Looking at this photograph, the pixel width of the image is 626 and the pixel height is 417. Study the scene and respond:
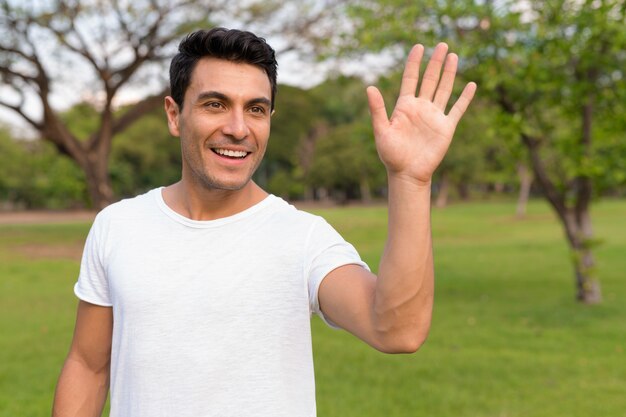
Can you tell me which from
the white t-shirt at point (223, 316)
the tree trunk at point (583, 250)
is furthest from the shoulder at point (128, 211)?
the tree trunk at point (583, 250)

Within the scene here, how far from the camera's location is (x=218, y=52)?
205 cm

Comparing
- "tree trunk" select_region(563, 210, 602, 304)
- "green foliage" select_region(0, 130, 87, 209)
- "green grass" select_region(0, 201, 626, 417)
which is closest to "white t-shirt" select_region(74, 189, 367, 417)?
"green grass" select_region(0, 201, 626, 417)

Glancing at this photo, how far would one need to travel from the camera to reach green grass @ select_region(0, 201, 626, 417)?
21.2 ft

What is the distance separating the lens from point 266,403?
192 cm

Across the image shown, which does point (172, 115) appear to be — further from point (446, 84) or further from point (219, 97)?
point (446, 84)

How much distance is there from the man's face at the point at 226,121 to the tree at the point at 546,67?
26.7 feet

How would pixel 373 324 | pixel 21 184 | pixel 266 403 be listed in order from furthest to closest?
pixel 21 184, pixel 266 403, pixel 373 324

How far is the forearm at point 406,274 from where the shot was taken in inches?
65.4

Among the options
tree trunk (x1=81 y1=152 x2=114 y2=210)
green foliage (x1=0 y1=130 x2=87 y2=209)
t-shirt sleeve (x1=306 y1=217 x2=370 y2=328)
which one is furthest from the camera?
green foliage (x1=0 y1=130 x2=87 y2=209)

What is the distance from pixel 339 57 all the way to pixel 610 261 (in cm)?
1074

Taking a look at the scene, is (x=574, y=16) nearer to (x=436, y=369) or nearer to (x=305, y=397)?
(x=436, y=369)

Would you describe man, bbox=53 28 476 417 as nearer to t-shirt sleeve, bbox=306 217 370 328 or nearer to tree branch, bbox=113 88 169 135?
t-shirt sleeve, bbox=306 217 370 328

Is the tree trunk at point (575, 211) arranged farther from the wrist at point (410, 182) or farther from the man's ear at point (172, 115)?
the wrist at point (410, 182)

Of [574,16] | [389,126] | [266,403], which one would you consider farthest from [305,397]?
[574,16]
